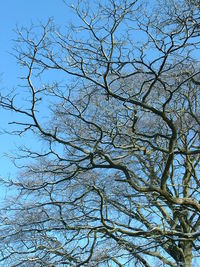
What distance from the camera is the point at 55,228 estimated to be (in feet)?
30.2

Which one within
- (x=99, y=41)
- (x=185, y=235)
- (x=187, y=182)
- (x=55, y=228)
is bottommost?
(x=185, y=235)

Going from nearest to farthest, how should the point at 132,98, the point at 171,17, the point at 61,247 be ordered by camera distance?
the point at 171,17, the point at 132,98, the point at 61,247

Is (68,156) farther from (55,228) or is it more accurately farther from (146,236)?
(146,236)

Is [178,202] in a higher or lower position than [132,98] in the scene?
lower

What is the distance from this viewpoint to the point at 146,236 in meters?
7.92

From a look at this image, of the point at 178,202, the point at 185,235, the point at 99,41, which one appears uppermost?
the point at 99,41

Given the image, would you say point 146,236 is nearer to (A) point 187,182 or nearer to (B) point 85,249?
(B) point 85,249

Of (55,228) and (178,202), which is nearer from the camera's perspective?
(178,202)

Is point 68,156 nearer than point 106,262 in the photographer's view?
No

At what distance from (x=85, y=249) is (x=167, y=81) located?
3822 mm

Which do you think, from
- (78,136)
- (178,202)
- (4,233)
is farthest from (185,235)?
(4,233)

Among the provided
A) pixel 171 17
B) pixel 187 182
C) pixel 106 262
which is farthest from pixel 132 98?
pixel 187 182

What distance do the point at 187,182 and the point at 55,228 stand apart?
12.4 feet

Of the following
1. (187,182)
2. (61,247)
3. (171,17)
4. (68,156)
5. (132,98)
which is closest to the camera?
(171,17)
